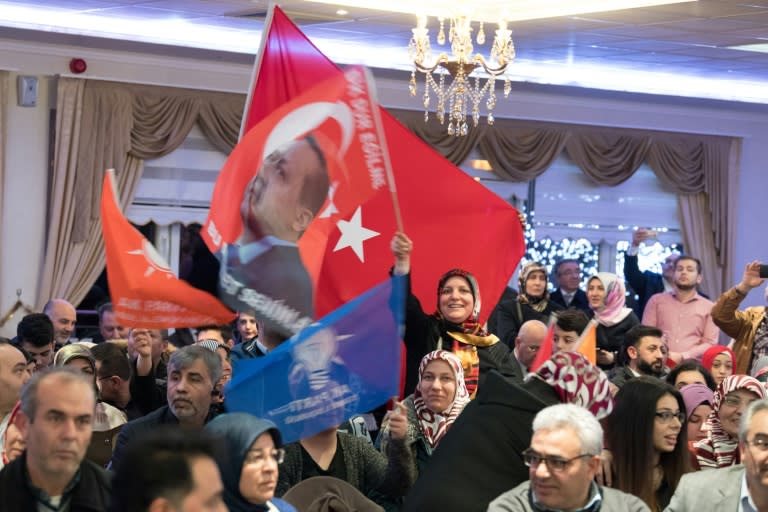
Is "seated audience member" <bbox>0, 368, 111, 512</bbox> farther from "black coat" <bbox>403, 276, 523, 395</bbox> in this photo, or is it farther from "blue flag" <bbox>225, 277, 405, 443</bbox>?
"black coat" <bbox>403, 276, 523, 395</bbox>

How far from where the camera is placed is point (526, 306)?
923 cm

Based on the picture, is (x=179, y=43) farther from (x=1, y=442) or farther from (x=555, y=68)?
(x=1, y=442)

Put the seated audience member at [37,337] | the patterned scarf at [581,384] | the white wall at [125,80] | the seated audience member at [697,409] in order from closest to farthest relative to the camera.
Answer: the patterned scarf at [581,384]
the seated audience member at [697,409]
the seated audience member at [37,337]
the white wall at [125,80]

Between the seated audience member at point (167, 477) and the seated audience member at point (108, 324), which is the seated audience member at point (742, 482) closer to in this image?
the seated audience member at point (167, 477)

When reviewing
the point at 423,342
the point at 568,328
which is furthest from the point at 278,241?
the point at 568,328

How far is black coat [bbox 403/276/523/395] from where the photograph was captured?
251 inches

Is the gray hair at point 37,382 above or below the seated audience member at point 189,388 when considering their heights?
above

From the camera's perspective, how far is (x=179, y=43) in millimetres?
11578

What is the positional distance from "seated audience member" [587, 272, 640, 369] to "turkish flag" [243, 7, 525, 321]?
173 centimetres

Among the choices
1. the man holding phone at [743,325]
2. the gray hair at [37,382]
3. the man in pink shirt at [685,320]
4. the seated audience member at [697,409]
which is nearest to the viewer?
the gray hair at [37,382]

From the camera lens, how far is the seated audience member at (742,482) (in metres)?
4.12

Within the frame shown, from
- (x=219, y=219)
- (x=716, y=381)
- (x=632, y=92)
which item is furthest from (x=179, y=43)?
(x=219, y=219)

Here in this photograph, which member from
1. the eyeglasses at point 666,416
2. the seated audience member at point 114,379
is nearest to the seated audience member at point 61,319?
the seated audience member at point 114,379

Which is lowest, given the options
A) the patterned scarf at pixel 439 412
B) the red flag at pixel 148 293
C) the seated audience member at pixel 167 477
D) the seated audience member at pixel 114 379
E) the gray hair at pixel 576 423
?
the seated audience member at pixel 114 379
